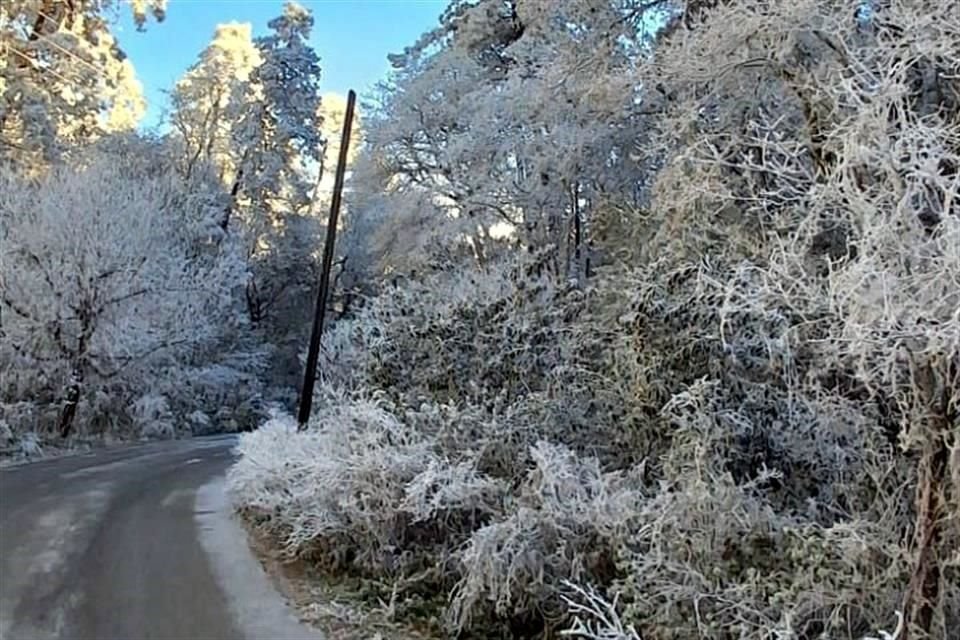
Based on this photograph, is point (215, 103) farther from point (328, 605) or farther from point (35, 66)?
point (328, 605)

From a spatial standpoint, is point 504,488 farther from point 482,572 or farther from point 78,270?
point 78,270

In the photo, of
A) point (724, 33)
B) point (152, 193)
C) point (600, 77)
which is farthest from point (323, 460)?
point (152, 193)

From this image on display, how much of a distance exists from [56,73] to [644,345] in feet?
42.9

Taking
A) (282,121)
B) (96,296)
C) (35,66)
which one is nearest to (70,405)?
(96,296)

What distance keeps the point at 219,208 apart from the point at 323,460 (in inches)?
767

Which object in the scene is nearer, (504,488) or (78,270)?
(504,488)

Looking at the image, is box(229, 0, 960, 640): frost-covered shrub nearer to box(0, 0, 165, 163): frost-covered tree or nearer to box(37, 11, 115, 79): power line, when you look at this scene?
box(37, 11, 115, 79): power line

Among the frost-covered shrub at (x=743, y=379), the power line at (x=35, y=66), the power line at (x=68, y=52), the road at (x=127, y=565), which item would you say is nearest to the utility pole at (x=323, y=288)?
the road at (x=127, y=565)

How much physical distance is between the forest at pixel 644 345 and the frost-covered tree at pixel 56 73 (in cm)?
7

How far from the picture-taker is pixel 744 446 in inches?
257

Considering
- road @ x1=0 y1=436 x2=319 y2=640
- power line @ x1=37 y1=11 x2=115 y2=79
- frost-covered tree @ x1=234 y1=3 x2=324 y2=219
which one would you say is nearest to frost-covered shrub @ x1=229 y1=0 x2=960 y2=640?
road @ x1=0 y1=436 x2=319 y2=640

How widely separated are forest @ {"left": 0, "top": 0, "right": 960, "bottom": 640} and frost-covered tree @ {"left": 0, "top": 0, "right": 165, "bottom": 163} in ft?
0.24

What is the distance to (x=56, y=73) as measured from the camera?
615 inches

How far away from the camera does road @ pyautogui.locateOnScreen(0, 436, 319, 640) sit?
582 centimetres
